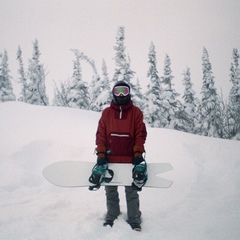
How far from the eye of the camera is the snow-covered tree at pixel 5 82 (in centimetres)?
3466

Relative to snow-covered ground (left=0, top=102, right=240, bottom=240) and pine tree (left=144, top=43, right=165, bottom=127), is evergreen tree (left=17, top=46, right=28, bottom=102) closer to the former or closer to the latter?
pine tree (left=144, top=43, right=165, bottom=127)

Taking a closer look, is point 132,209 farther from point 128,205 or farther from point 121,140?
point 121,140

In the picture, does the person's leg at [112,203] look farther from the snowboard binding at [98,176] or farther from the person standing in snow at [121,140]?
the snowboard binding at [98,176]

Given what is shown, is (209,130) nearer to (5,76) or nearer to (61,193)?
(61,193)

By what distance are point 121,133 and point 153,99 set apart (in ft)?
73.7

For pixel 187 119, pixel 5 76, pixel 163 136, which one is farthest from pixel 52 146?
pixel 5 76

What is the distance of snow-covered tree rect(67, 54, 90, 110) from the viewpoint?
28219 millimetres

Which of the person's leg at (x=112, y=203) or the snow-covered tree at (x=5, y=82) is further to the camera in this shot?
the snow-covered tree at (x=5, y=82)

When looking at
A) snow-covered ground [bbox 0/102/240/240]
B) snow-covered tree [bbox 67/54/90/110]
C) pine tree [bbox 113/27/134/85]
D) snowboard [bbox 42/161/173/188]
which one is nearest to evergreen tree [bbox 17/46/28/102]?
snow-covered tree [bbox 67/54/90/110]

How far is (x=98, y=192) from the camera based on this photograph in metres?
5.30

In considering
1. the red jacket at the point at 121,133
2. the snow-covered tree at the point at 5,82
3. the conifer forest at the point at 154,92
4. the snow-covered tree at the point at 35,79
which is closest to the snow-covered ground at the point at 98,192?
the red jacket at the point at 121,133

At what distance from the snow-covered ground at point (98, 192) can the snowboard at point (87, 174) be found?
2.02 feet

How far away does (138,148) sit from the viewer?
11.6 ft

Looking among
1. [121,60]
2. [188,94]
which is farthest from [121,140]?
[188,94]
